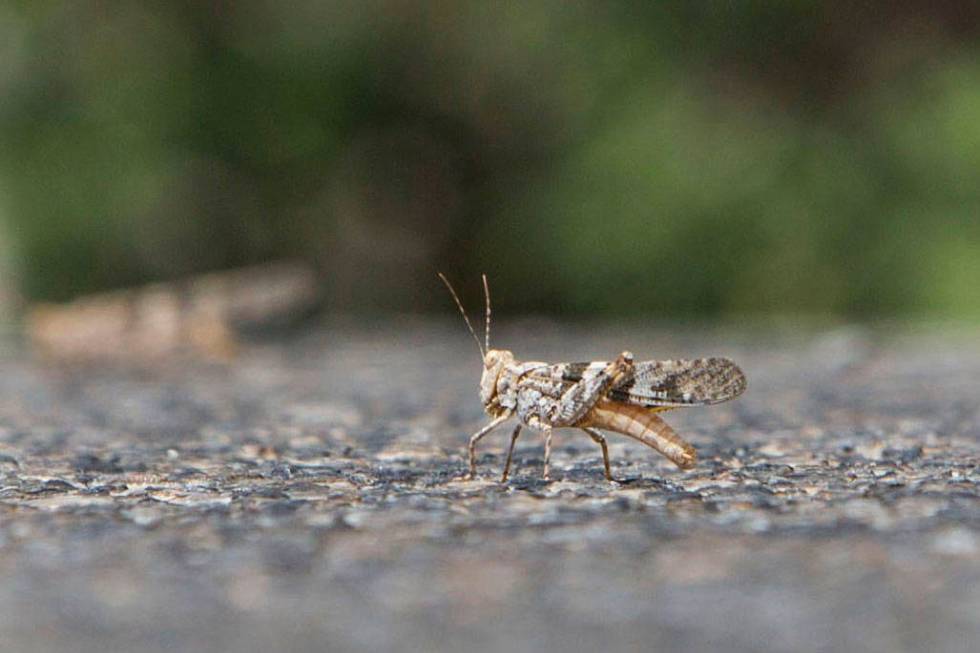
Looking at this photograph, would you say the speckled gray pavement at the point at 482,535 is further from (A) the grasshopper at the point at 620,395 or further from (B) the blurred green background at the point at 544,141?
(B) the blurred green background at the point at 544,141

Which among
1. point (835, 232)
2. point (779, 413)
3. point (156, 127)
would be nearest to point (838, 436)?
point (779, 413)

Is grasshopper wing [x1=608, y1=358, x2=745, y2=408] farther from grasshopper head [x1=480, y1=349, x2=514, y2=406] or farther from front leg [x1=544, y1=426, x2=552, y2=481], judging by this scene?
grasshopper head [x1=480, y1=349, x2=514, y2=406]

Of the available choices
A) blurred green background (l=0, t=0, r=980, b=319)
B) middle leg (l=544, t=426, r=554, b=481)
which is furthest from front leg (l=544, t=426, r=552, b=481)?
blurred green background (l=0, t=0, r=980, b=319)

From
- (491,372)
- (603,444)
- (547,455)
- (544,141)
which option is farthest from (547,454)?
(544,141)

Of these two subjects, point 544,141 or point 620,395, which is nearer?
point 620,395

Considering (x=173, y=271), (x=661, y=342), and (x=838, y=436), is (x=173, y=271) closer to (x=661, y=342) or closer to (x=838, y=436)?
(x=661, y=342)

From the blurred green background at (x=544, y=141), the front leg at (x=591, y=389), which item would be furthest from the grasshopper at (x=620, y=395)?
the blurred green background at (x=544, y=141)

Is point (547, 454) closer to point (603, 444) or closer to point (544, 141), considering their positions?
point (603, 444)
